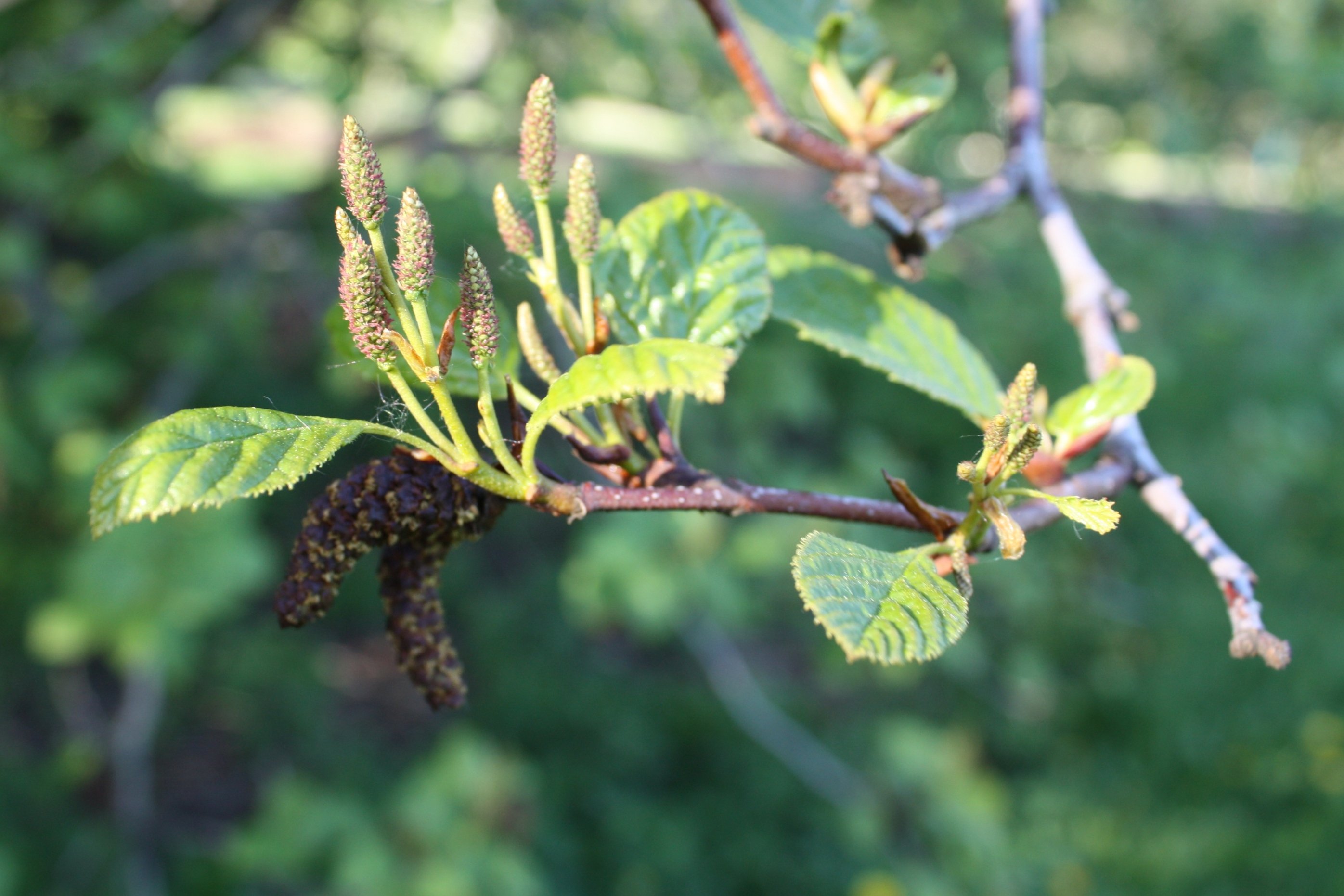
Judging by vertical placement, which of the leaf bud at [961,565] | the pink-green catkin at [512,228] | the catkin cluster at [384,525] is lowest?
the catkin cluster at [384,525]

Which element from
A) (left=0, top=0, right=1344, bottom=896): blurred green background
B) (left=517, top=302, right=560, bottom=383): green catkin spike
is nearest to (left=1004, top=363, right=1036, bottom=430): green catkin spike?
(left=517, top=302, right=560, bottom=383): green catkin spike

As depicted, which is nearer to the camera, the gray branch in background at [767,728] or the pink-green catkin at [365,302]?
the pink-green catkin at [365,302]

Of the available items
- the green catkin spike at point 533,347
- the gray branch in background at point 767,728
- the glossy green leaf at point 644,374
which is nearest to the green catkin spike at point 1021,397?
the glossy green leaf at point 644,374

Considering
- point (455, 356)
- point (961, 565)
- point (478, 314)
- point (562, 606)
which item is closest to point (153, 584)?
point (455, 356)

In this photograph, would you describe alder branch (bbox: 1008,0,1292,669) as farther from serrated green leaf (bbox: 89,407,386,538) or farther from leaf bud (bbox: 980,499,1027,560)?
serrated green leaf (bbox: 89,407,386,538)

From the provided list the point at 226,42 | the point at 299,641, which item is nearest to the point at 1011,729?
the point at 299,641

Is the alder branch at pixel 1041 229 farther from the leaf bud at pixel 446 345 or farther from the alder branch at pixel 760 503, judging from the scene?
the leaf bud at pixel 446 345
